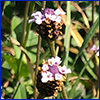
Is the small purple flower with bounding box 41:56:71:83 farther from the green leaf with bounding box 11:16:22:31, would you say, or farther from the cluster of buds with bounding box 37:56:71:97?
the green leaf with bounding box 11:16:22:31

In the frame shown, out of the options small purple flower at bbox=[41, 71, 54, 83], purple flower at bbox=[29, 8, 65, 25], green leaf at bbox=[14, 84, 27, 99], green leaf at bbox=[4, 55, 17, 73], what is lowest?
green leaf at bbox=[14, 84, 27, 99]

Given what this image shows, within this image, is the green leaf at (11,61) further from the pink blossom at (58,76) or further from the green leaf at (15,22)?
the pink blossom at (58,76)

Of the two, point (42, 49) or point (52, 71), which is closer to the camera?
point (52, 71)

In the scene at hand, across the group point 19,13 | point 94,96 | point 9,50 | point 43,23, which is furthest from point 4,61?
point 43,23

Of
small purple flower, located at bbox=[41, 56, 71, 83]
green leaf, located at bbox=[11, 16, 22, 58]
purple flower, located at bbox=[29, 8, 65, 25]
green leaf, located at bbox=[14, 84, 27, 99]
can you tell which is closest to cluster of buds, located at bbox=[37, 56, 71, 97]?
small purple flower, located at bbox=[41, 56, 71, 83]

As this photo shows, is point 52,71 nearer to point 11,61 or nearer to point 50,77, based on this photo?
point 50,77

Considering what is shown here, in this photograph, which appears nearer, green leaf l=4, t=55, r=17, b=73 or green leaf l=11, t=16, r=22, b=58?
green leaf l=4, t=55, r=17, b=73

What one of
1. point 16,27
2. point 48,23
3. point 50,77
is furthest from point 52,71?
point 16,27

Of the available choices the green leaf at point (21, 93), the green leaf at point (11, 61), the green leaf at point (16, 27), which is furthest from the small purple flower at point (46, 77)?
the green leaf at point (16, 27)
